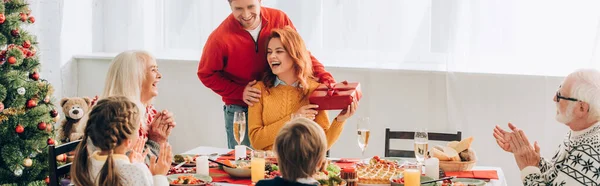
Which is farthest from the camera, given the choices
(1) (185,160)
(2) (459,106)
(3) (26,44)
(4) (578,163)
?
(2) (459,106)

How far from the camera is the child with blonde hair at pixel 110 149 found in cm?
261

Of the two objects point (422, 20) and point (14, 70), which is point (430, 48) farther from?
point (14, 70)

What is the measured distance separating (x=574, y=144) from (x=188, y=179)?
1424mm

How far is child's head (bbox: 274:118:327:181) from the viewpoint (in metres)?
2.39

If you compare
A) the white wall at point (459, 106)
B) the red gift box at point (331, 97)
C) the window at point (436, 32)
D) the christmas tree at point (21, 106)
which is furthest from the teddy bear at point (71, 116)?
the red gift box at point (331, 97)

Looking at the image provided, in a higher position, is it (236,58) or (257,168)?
(236,58)

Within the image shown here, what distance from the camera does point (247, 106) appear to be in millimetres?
4223

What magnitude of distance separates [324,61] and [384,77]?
437 millimetres

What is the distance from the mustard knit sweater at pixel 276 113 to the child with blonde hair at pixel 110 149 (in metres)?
1.13

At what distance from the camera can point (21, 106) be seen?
4109 millimetres

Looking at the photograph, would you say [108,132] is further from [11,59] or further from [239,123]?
[11,59]

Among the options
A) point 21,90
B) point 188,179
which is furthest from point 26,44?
point 188,179

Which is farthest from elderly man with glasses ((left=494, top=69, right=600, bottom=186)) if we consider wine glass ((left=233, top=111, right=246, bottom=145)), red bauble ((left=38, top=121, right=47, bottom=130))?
red bauble ((left=38, top=121, right=47, bottom=130))

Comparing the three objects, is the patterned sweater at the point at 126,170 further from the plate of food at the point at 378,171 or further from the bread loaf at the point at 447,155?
the bread loaf at the point at 447,155
